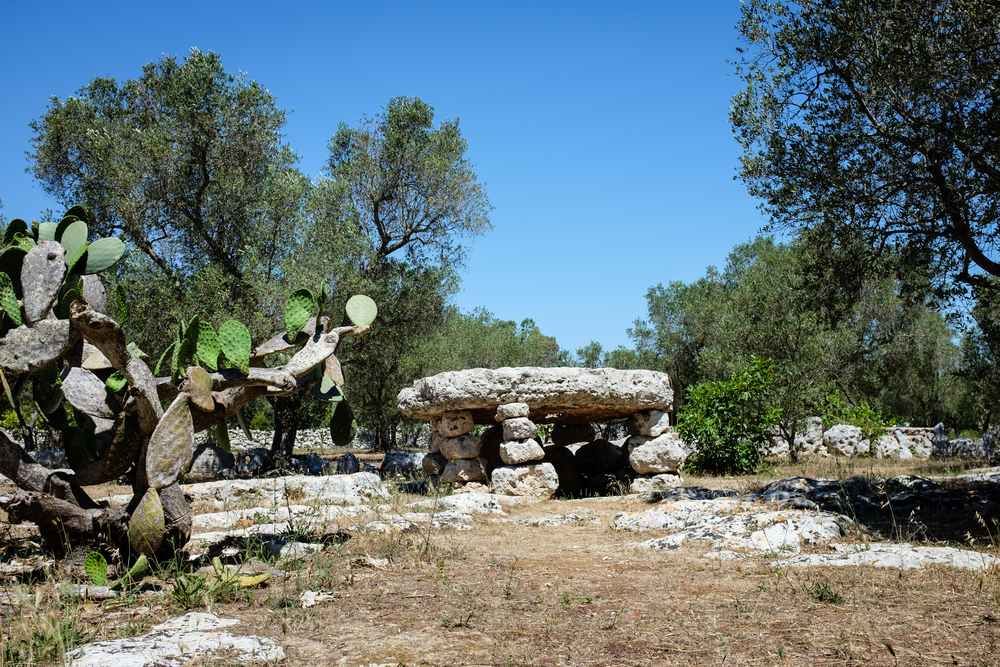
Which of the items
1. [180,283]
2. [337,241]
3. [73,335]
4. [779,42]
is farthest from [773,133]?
[180,283]

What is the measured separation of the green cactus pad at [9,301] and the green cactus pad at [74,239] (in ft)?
1.79

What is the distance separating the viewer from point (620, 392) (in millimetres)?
12250

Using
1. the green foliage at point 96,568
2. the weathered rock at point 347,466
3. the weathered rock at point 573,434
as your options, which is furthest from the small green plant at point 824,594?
the weathered rock at point 347,466

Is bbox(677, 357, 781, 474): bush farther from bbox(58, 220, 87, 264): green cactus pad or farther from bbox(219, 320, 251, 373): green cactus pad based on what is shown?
bbox(58, 220, 87, 264): green cactus pad

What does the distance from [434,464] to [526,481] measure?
1.90 m

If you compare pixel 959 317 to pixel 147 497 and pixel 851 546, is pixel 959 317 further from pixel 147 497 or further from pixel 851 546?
pixel 147 497

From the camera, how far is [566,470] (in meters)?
14.2

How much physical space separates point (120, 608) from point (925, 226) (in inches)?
369

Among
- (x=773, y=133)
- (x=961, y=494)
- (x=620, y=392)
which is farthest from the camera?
(x=620, y=392)

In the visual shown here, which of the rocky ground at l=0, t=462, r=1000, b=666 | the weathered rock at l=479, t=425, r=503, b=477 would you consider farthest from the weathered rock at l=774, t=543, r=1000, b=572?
the weathered rock at l=479, t=425, r=503, b=477

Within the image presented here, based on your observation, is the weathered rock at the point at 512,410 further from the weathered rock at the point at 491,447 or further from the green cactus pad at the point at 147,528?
the green cactus pad at the point at 147,528

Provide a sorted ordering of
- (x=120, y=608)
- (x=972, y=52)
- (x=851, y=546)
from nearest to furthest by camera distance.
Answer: (x=120, y=608), (x=851, y=546), (x=972, y=52)

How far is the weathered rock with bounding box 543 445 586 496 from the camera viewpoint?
544 inches

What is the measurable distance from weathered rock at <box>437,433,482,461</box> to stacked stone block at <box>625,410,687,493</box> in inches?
100
